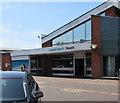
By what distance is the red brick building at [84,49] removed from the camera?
20.4 metres

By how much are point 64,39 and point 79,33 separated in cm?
289

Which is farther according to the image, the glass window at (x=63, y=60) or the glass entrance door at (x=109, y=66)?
the glass window at (x=63, y=60)

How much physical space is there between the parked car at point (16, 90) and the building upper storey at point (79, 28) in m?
18.9

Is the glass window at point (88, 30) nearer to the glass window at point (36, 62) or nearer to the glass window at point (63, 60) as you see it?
the glass window at point (63, 60)

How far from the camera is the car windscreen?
4379 millimetres

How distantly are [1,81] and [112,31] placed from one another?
17.1 m

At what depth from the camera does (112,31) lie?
2038 centimetres

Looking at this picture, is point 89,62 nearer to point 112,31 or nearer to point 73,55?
point 73,55

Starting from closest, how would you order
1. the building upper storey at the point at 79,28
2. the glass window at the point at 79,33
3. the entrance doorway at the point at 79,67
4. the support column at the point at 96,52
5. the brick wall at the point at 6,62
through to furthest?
the support column at the point at 96,52, the building upper storey at the point at 79,28, the glass window at the point at 79,33, the entrance doorway at the point at 79,67, the brick wall at the point at 6,62

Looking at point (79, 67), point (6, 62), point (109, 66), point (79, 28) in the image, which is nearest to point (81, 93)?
point (109, 66)

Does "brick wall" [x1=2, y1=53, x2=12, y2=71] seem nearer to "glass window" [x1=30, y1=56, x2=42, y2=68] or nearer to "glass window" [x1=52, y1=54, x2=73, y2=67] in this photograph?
"glass window" [x1=30, y1=56, x2=42, y2=68]

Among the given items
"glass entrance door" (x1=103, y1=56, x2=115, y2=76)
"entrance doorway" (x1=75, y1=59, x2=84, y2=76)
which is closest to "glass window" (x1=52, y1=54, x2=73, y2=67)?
"entrance doorway" (x1=75, y1=59, x2=84, y2=76)

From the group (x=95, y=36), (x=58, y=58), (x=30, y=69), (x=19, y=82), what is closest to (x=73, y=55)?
(x=58, y=58)

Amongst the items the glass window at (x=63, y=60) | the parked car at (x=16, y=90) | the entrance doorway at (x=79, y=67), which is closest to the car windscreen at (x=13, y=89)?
the parked car at (x=16, y=90)
